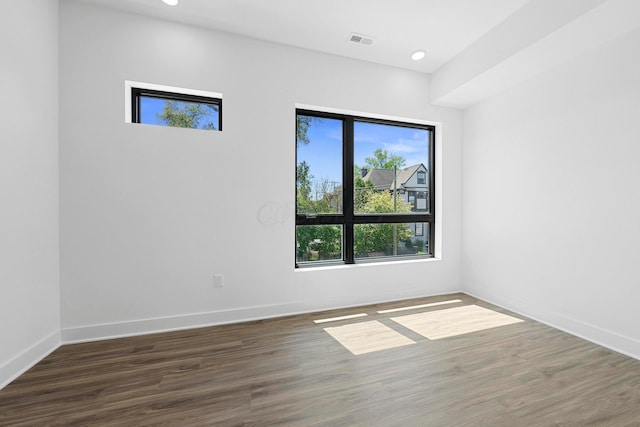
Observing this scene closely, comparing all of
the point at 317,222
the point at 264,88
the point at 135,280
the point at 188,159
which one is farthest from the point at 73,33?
the point at 317,222

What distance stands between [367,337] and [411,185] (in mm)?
2044

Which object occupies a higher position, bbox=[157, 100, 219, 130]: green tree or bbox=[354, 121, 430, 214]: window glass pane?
bbox=[157, 100, 219, 130]: green tree

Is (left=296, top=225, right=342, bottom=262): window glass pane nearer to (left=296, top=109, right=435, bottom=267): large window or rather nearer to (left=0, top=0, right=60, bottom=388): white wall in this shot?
(left=296, top=109, right=435, bottom=267): large window

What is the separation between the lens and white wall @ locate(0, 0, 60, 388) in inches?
71.5

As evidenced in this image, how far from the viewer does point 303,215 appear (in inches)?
124

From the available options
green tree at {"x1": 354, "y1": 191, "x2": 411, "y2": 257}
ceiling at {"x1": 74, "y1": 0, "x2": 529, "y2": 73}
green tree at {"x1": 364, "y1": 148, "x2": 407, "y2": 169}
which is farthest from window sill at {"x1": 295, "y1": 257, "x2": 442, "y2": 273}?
ceiling at {"x1": 74, "y1": 0, "x2": 529, "y2": 73}

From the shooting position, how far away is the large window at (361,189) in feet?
10.6

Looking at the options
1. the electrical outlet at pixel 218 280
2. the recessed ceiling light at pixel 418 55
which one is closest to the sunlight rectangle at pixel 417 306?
the electrical outlet at pixel 218 280

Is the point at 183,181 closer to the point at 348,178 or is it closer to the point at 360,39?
the point at 348,178

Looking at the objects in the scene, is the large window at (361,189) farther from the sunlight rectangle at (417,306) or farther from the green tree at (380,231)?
the sunlight rectangle at (417,306)

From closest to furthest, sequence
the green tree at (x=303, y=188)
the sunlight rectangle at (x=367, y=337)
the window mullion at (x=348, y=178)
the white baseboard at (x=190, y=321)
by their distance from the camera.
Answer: the sunlight rectangle at (x=367, y=337)
the white baseboard at (x=190, y=321)
the green tree at (x=303, y=188)
the window mullion at (x=348, y=178)

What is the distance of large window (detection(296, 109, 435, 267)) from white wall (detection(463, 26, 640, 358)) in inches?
28.3

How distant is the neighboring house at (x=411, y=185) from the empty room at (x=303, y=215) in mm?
78

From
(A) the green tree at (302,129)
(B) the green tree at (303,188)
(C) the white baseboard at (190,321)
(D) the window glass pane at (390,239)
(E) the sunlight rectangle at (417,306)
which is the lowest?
(E) the sunlight rectangle at (417,306)
